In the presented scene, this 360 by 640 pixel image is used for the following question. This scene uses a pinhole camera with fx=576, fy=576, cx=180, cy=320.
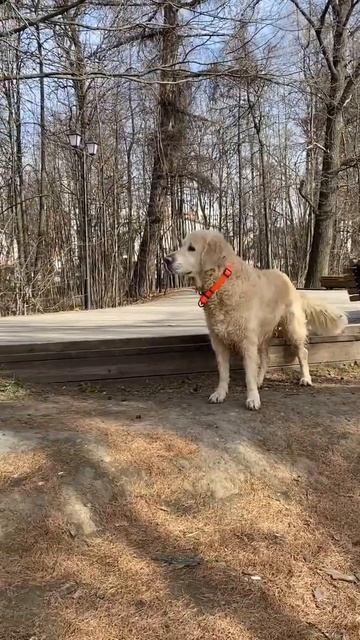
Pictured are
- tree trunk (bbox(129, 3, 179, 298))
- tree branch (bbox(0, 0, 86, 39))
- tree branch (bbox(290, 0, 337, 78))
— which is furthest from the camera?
tree trunk (bbox(129, 3, 179, 298))

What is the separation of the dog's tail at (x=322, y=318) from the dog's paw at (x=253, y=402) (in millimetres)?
1348

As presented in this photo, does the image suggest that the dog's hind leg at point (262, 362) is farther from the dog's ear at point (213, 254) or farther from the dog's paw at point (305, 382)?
the dog's ear at point (213, 254)

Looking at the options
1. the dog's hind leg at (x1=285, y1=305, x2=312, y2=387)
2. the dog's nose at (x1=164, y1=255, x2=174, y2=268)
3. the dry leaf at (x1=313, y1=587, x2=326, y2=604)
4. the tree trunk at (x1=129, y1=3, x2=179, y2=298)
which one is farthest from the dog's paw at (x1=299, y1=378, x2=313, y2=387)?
the tree trunk at (x1=129, y1=3, x2=179, y2=298)

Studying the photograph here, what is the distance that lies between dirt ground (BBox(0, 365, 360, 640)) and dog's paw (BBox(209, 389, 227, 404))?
8 cm

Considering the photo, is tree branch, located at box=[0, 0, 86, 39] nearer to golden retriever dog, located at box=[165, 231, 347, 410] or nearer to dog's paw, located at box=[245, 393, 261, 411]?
golden retriever dog, located at box=[165, 231, 347, 410]

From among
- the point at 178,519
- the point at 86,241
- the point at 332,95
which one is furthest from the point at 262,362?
the point at 332,95

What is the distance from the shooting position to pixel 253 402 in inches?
A: 165

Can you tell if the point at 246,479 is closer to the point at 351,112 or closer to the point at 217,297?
the point at 217,297

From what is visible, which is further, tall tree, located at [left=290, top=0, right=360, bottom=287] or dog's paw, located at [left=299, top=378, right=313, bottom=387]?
tall tree, located at [left=290, top=0, right=360, bottom=287]

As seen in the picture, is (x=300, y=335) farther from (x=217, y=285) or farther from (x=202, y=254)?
(x=202, y=254)

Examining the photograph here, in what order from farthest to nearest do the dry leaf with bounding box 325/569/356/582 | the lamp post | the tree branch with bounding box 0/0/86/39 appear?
the lamp post, the tree branch with bounding box 0/0/86/39, the dry leaf with bounding box 325/569/356/582

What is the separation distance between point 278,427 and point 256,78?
636cm

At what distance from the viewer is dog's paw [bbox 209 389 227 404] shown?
4.37 metres

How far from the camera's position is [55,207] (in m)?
15.2
